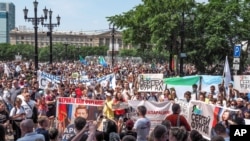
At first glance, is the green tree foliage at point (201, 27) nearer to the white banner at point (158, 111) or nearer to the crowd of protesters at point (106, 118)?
the crowd of protesters at point (106, 118)

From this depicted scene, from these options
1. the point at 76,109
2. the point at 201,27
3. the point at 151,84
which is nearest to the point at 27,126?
the point at 76,109

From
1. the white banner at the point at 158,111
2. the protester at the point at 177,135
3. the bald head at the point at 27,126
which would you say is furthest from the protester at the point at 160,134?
the white banner at the point at 158,111

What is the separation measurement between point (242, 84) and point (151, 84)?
3.30 metres

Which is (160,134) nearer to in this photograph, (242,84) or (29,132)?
(29,132)

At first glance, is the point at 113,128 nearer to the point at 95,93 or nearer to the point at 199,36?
the point at 95,93

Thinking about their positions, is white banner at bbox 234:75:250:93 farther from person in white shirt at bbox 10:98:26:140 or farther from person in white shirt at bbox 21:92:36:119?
person in white shirt at bbox 10:98:26:140

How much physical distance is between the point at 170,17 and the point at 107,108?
28.9m

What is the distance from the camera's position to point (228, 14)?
39.8 metres

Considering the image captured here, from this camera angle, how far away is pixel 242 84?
17.2 metres

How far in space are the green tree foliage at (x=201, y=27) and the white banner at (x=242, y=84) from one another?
21.2 m

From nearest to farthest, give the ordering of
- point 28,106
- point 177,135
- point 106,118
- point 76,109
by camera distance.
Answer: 1. point 177,135
2. point 106,118
3. point 76,109
4. point 28,106

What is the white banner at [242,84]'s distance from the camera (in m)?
17.1

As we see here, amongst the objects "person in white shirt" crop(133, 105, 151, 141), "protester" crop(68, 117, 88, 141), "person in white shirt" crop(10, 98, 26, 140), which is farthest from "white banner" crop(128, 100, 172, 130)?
"protester" crop(68, 117, 88, 141)

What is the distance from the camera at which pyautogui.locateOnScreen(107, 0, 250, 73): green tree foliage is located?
1550 inches
